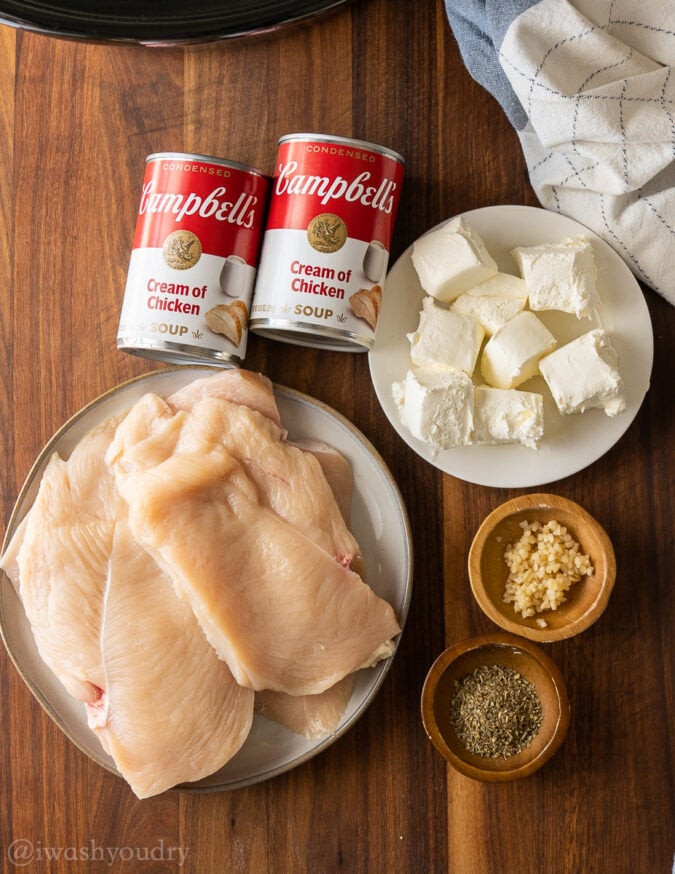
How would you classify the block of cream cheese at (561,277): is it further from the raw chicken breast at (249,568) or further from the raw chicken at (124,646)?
the raw chicken at (124,646)

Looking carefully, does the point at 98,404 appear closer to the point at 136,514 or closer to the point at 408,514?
the point at 136,514

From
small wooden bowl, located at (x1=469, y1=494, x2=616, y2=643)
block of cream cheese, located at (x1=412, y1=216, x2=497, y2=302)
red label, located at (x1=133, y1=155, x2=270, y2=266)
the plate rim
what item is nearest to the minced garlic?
small wooden bowl, located at (x1=469, y1=494, x2=616, y2=643)

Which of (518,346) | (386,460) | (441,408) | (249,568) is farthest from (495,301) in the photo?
(249,568)

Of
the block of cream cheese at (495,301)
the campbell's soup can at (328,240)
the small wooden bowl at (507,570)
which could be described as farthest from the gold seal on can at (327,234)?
the small wooden bowl at (507,570)

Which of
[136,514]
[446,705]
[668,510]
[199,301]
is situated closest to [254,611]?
[136,514]

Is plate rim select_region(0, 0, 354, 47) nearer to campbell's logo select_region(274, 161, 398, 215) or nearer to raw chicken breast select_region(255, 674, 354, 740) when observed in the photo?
campbell's logo select_region(274, 161, 398, 215)

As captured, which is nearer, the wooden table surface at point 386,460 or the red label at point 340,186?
the red label at point 340,186
